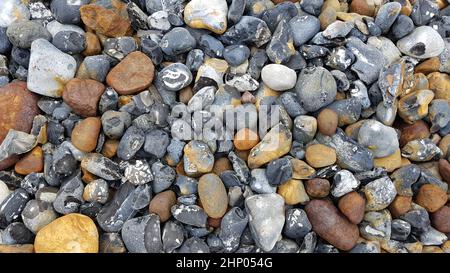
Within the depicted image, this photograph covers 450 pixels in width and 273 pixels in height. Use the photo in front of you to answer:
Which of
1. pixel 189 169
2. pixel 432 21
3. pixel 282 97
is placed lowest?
pixel 189 169

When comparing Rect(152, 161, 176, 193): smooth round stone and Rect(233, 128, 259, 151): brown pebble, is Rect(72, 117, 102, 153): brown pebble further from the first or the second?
Rect(233, 128, 259, 151): brown pebble

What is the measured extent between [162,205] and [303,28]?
0.65 metres

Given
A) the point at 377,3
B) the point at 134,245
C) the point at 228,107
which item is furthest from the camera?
the point at 377,3

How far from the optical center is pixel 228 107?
1.21 metres

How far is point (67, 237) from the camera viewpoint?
107 centimetres

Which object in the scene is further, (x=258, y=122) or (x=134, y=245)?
(x=258, y=122)

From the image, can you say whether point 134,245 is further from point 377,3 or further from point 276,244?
point 377,3

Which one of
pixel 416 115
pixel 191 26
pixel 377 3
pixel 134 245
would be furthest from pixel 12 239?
pixel 377 3

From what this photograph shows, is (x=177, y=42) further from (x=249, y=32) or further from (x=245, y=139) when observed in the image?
(x=245, y=139)

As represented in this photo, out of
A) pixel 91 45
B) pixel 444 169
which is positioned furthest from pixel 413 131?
pixel 91 45

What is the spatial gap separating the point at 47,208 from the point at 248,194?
0.52 metres

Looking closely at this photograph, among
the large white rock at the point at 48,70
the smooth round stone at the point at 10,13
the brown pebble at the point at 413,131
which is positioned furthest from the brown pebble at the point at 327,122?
the smooth round stone at the point at 10,13

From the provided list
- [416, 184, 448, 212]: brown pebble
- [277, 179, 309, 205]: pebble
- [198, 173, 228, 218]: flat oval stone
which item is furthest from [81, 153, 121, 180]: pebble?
[416, 184, 448, 212]: brown pebble

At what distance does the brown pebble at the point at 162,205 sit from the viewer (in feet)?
3.72
